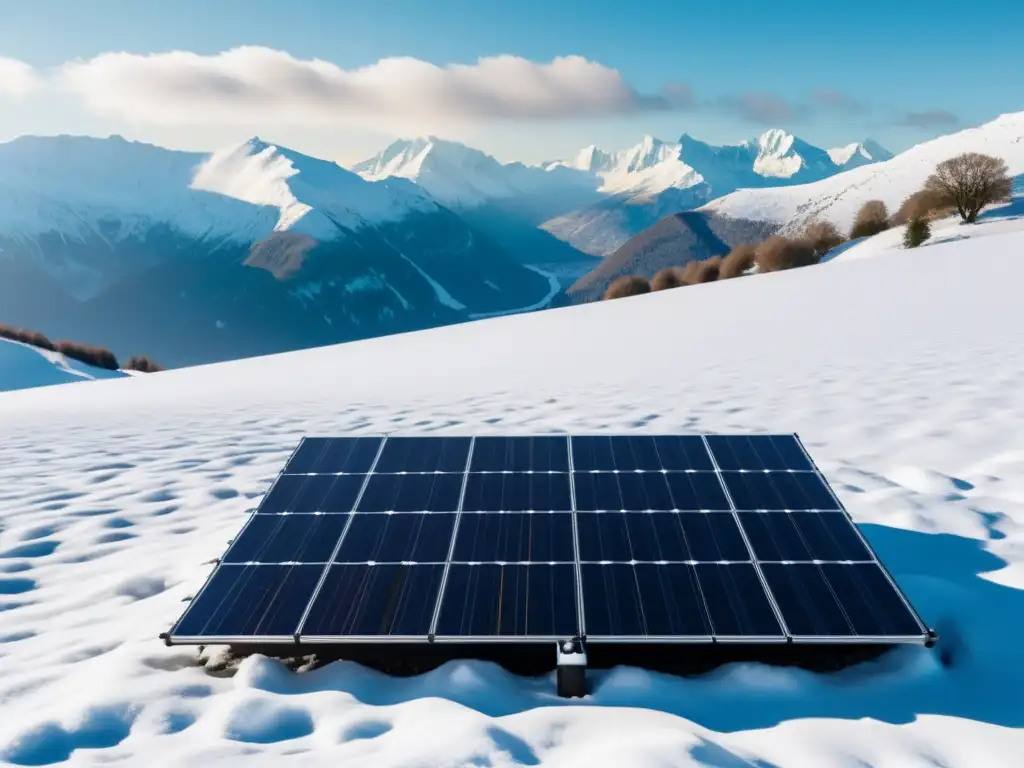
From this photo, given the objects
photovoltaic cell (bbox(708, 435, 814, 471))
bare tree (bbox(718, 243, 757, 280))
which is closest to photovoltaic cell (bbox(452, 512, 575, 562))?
photovoltaic cell (bbox(708, 435, 814, 471))

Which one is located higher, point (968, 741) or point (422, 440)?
point (422, 440)

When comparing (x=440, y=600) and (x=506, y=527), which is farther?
(x=506, y=527)

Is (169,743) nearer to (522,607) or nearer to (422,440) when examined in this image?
(522,607)

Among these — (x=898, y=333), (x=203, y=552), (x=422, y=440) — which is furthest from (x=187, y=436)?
(x=898, y=333)

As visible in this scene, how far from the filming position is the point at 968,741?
235 inches

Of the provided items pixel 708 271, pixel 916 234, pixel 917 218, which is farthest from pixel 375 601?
pixel 708 271

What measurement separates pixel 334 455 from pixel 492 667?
430 cm

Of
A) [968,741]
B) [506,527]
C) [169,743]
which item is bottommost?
[968,741]

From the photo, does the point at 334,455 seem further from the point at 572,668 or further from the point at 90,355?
the point at 90,355

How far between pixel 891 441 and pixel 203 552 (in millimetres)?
11771

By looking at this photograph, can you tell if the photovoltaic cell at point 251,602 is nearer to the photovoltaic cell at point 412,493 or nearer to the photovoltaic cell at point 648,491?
the photovoltaic cell at point 412,493

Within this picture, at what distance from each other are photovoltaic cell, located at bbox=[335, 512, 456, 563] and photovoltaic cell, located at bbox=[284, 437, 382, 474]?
4.23 feet

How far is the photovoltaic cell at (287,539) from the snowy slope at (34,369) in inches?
3140

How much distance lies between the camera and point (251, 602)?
749 centimetres
